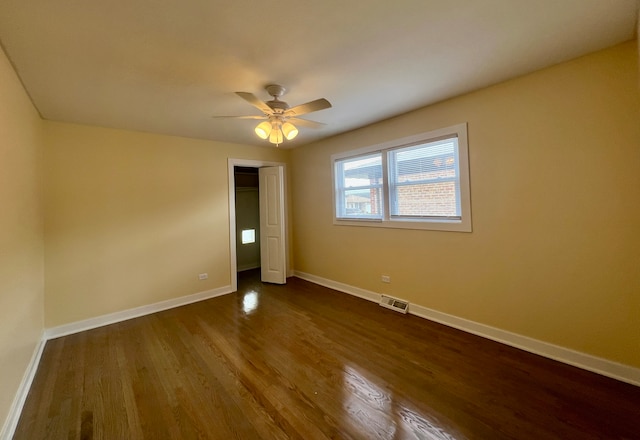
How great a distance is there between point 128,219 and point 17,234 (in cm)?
147

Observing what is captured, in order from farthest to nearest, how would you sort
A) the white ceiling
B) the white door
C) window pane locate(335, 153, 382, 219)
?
the white door < window pane locate(335, 153, 382, 219) < the white ceiling

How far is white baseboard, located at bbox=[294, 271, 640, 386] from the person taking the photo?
6.45ft

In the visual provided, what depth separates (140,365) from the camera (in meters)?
2.34

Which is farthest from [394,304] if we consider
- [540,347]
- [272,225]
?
[272,225]

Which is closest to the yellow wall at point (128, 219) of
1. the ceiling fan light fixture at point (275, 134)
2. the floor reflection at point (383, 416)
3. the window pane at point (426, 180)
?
the ceiling fan light fixture at point (275, 134)

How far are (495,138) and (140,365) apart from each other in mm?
3926

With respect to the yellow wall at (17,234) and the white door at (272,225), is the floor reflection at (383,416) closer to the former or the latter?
the yellow wall at (17,234)

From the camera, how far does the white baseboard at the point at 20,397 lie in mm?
1636

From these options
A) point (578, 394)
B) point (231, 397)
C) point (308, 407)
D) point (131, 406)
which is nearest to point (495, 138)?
point (578, 394)

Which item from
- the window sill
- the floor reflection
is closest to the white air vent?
the window sill

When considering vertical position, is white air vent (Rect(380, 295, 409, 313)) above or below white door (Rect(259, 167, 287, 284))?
Result: below

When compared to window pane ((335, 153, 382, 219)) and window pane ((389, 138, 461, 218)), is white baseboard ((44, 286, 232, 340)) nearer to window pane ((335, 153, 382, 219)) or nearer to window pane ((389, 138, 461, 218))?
window pane ((335, 153, 382, 219))

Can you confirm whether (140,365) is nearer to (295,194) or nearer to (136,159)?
(136,159)

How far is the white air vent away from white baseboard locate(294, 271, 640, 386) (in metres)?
0.07
